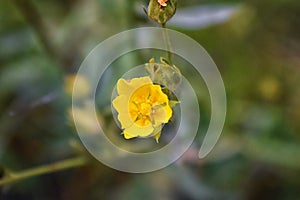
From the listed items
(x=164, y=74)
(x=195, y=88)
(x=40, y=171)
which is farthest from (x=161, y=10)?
(x=195, y=88)

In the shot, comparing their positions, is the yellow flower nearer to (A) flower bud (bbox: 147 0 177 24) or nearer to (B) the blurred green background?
(A) flower bud (bbox: 147 0 177 24)

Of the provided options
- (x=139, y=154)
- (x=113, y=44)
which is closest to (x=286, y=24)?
(x=113, y=44)

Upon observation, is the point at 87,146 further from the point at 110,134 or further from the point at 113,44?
the point at 113,44

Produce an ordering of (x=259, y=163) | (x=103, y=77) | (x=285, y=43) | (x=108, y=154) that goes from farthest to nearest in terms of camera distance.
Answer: (x=285, y=43)
(x=259, y=163)
(x=103, y=77)
(x=108, y=154)

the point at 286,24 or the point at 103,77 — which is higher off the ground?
the point at 286,24

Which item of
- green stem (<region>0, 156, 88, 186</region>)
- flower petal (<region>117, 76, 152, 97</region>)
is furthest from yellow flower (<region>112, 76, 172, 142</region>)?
green stem (<region>0, 156, 88, 186</region>)

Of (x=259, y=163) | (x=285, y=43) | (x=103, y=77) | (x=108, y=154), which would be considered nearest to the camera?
(x=108, y=154)

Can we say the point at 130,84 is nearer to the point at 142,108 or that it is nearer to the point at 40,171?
the point at 142,108

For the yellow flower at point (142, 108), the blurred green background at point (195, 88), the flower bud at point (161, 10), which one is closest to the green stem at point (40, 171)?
the blurred green background at point (195, 88)
